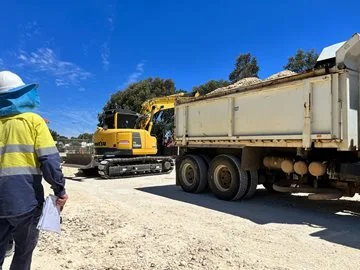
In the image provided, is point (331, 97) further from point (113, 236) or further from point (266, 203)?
point (113, 236)

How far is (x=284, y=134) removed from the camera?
315 inches

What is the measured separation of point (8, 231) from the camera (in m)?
3.16

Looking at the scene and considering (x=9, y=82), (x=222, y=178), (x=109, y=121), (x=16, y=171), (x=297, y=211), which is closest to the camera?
(x=16, y=171)

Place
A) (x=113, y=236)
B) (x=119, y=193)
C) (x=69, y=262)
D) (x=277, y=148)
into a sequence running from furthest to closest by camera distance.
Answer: (x=119, y=193) < (x=277, y=148) < (x=113, y=236) < (x=69, y=262)

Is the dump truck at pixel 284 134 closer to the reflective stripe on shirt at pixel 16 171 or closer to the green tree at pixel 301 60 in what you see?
the reflective stripe on shirt at pixel 16 171

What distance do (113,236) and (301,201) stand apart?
18.0 feet

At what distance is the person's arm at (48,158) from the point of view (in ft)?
10.2

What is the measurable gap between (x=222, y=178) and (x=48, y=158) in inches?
281

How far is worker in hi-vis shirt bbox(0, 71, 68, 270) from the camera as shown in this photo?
3.06 m

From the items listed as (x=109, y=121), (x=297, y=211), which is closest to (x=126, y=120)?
(x=109, y=121)

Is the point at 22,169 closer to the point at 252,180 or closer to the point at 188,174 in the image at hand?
the point at 252,180

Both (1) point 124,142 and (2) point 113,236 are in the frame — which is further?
(1) point 124,142

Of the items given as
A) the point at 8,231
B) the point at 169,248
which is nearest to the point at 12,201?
the point at 8,231

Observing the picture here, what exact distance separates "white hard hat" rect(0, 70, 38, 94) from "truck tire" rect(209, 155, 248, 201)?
666cm
